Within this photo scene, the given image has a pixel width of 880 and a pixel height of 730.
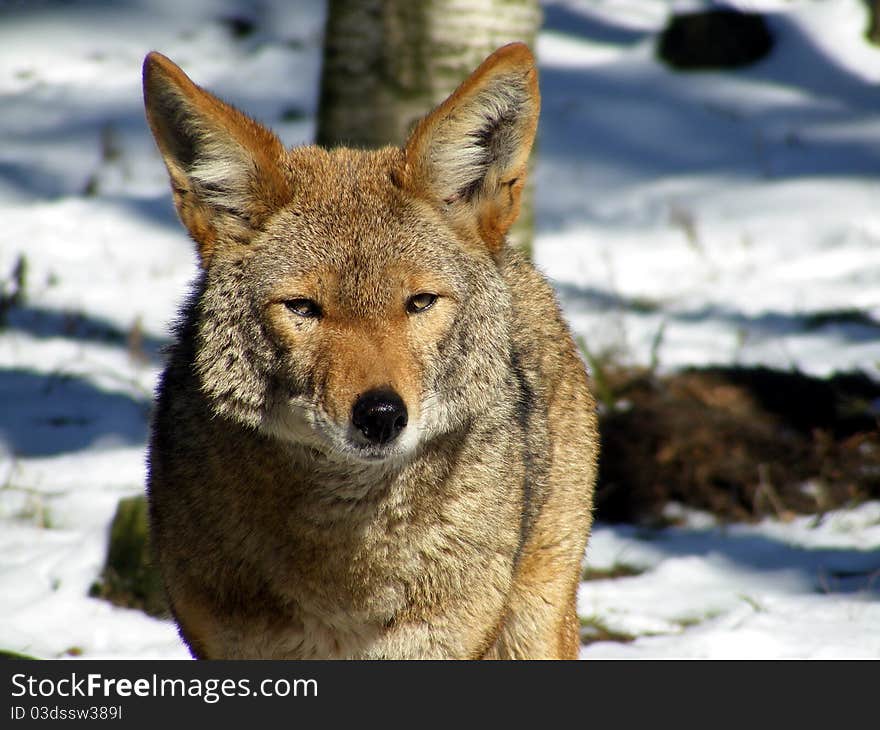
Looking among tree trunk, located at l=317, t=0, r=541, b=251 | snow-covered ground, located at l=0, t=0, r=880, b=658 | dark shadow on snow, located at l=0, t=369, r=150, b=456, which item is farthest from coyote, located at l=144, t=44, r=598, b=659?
dark shadow on snow, located at l=0, t=369, r=150, b=456

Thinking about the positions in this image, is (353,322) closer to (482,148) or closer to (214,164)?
(214,164)

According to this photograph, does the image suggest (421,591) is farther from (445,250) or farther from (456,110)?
(456,110)

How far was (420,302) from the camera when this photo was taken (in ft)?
11.5

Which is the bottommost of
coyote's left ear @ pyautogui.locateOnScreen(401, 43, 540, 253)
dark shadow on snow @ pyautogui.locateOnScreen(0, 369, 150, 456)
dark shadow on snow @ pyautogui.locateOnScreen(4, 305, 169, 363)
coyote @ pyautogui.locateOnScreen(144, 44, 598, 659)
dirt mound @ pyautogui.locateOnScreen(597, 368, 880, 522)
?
dark shadow on snow @ pyautogui.locateOnScreen(4, 305, 169, 363)

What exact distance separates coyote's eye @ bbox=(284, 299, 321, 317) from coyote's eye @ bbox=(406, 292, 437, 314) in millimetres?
267

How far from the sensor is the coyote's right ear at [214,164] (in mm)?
3508

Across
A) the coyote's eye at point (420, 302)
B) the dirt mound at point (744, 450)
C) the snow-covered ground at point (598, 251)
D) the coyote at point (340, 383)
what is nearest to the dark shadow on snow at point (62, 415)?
the snow-covered ground at point (598, 251)

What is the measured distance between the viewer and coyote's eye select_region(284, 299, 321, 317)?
340 cm

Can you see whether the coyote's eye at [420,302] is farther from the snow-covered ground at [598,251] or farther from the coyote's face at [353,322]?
the snow-covered ground at [598,251]

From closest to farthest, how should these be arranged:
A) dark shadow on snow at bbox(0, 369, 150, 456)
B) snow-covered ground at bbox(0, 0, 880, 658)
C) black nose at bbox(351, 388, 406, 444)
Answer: black nose at bbox(351, 388, 406, 444) < snow-covered ground at bbox(0, 0, 880, 658) < dark shadow on snow at bbox(0, 369, 150, 456)

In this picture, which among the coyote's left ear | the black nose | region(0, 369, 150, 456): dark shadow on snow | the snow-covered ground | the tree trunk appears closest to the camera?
the black nose

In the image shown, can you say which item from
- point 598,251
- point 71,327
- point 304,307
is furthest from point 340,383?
point 598,251

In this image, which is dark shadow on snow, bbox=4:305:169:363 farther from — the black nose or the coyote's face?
the black nose

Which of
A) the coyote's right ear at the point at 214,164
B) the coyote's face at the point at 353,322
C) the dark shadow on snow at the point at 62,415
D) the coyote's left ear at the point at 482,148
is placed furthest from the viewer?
the dark shadow on snow at the point at 62,415
